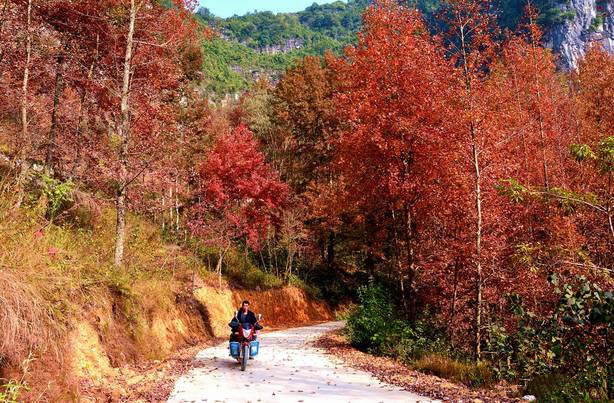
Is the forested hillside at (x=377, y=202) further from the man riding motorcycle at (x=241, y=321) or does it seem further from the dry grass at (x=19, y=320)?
the man riding motorcycle at (x=241, y=321)

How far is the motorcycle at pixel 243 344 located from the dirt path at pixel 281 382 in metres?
0.28

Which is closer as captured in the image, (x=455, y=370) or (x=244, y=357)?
(x=455, y=370)

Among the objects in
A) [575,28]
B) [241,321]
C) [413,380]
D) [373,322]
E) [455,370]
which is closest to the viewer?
[413,380]

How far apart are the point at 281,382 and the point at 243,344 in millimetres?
2035

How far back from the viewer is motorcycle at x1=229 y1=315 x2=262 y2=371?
1120cm

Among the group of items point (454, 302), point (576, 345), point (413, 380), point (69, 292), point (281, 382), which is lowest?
point (413, 380)

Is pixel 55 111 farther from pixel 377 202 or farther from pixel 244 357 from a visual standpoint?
pixel 377 202

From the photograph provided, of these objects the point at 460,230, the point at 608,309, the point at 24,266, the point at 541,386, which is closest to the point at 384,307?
the point at 460,230

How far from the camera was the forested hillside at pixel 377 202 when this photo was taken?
6.82 m

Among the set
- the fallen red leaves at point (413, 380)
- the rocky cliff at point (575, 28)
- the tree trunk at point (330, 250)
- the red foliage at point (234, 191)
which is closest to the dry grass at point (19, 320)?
the fallen red leaves at point (413, 380)

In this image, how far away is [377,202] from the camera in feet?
57.0

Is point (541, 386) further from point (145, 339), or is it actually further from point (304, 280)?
point (304, 280)

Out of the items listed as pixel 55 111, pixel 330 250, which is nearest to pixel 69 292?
pixel 55 111

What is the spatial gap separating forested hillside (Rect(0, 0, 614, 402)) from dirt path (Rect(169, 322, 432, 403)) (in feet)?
4.78
